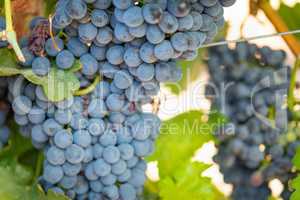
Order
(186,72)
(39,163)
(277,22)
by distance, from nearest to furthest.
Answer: (39,163)
(277,22)
(186,72)

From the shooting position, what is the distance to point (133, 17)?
3.29 ft

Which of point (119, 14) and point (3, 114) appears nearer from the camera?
point (119, 14)

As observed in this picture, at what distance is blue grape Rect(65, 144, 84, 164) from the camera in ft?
3.67

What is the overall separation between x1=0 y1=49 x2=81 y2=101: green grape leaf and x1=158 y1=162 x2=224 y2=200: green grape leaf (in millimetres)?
351

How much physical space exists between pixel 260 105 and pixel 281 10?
0.26 metres

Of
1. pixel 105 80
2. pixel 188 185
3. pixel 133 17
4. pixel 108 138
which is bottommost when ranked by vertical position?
pixel 188 185

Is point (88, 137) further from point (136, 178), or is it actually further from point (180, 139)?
point (180, 139)

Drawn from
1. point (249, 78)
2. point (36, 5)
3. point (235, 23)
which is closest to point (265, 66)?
point (249, 78)

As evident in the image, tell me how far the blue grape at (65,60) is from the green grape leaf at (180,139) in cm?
42

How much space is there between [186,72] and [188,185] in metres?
0.49

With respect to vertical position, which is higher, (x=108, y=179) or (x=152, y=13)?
(x=152, y=13)

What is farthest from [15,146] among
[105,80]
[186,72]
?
[186,72]

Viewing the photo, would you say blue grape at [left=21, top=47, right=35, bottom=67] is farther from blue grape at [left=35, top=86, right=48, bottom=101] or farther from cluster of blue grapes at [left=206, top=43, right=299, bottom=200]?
cluster of blue grapes at [left=206, top=43, right=299, bottom=200]

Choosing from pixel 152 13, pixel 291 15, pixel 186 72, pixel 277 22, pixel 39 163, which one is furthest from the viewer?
pixel 186 72
